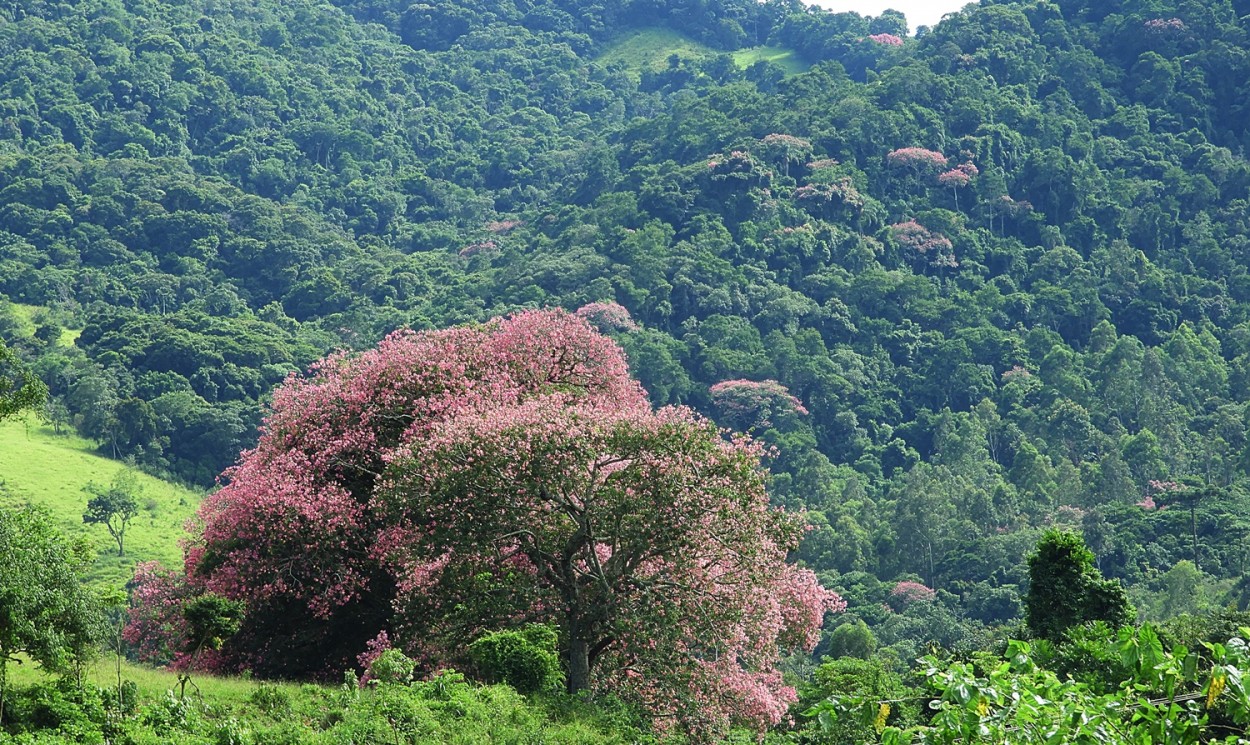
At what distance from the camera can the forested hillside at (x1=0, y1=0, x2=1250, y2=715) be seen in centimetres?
7275

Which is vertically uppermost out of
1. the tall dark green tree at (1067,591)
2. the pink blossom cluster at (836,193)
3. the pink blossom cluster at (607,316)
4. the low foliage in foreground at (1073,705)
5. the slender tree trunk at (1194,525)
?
the pink blossom cluster at (836,193)

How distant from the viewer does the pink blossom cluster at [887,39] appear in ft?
486

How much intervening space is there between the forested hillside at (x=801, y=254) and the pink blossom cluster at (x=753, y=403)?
25cm

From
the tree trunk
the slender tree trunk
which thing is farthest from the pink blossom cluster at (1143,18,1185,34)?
the tree trunk

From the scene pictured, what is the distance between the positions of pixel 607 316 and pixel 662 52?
81700mm

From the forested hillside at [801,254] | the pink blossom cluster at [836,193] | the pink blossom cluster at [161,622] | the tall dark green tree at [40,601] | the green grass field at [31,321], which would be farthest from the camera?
the pink blossom cluster at [836,193]

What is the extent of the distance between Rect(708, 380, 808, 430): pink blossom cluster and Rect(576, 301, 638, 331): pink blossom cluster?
7942 millimetres

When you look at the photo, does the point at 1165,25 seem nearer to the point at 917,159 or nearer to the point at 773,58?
the point at 917,159

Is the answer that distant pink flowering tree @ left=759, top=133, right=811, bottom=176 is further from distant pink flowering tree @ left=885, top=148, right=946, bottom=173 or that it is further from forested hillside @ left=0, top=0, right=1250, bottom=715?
distant pink flowering tree @ left=885, top=148, right=946, bottom=173

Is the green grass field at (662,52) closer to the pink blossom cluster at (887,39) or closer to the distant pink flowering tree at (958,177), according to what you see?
the pink blossom cluster at (887,39)

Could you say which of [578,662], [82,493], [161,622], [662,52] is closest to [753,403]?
[82,493]

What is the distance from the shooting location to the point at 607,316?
301 ft

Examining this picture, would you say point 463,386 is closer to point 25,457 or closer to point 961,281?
point 25,457

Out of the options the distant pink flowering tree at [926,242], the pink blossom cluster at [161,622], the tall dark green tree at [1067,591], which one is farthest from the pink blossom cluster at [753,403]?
the pink blossom cluster at [161,622]
